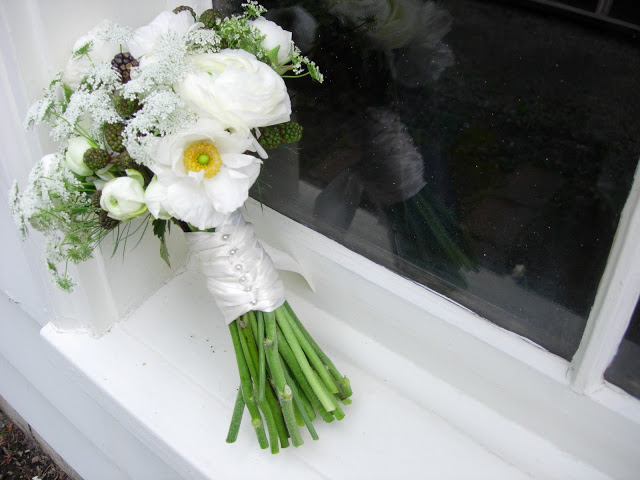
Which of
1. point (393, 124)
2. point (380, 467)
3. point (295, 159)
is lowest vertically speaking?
point (380, 467)

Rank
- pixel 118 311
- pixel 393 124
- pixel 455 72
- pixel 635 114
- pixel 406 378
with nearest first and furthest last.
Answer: pixel 635 114 < pixel 455 72 < pixel 393 124 < pixel 406 378 < pixel 118 311

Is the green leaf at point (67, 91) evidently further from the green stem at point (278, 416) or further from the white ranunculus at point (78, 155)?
the green stem at point (278, 416)

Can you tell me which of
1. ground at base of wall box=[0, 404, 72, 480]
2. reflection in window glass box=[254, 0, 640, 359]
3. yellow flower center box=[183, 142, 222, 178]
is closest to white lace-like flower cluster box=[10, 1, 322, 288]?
yellow flower center box=[183, 142, 222, 178]

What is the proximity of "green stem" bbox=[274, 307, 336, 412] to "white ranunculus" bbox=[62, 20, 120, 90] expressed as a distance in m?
0.42

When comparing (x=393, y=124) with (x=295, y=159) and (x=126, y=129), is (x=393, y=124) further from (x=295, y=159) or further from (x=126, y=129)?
(x=126, y=129)

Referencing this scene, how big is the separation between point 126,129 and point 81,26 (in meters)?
0.24

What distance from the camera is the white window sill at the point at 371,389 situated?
861mm

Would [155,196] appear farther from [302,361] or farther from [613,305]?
[613,305]

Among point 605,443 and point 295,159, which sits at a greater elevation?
point 295,159

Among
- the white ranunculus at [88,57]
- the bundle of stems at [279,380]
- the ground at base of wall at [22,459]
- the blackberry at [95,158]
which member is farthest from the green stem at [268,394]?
the ground at base of wall at [22,459]

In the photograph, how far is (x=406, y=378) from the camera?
3.28ft

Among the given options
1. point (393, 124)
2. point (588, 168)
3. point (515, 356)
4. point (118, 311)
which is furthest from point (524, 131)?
point (118, 311)

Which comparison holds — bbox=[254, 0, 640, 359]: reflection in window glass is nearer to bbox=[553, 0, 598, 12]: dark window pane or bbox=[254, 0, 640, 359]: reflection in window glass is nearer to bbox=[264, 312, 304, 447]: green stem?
bbox=[553, 0, 598, 12]: dark window pane

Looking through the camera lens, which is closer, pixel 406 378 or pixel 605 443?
pixel 605 443
